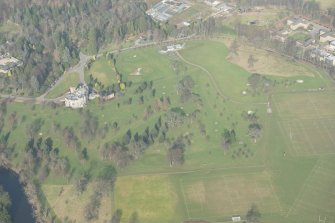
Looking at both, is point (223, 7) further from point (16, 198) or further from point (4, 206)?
point (4, 206)

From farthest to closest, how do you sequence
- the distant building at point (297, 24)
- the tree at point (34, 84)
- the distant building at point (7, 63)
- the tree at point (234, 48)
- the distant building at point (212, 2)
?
the distant building at point (212, 2) < the distant building at point (297, 24) < the tree at point (234, 48) < the distant building at point (7, 63) < the tree at point (34, 84)

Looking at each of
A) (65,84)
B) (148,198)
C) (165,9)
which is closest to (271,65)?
(165,9)

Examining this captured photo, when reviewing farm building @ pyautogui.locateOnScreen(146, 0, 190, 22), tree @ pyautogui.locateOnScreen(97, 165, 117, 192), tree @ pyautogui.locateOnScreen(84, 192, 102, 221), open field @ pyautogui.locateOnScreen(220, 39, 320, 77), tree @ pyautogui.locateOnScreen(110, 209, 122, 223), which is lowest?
tree @ pyautogui.locateOnScreen(84, 192, 102, 221)

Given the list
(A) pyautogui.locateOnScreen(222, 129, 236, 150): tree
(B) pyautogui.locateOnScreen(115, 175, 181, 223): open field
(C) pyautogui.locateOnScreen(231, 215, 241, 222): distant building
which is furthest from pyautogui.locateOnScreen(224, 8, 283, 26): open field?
(C) pyautogui.locateOnScreen(231, 215, 241, 222): distant building

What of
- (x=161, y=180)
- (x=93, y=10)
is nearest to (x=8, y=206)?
(x=161, y=180)

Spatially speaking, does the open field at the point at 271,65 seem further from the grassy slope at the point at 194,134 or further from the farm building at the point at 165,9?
the farm building at the point at 165,9

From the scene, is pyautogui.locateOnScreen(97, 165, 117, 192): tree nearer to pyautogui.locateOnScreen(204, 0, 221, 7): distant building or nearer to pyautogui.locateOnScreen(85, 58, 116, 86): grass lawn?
pyautogui.locateOnScreen(85, 58, 116, 86): grass lawn

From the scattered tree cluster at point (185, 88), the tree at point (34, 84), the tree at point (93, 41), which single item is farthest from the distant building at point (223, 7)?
the tree at point (34, 84)
